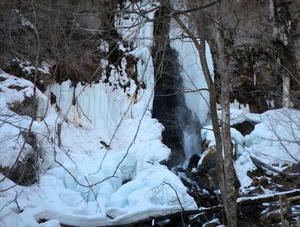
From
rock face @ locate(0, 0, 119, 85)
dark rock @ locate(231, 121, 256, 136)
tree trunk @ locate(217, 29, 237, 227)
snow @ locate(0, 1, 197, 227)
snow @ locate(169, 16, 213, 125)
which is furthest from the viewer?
snow @ locate(169, 16, 213, 125)

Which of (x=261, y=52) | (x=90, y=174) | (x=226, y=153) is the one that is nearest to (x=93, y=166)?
(x=90, y=174)

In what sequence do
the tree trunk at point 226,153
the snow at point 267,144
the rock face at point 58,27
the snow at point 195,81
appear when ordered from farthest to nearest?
1. the snow at point 195,81
2. the snow at point 267,144
3. the tree trunk at point 226,153
4. the rock face at point 58,27

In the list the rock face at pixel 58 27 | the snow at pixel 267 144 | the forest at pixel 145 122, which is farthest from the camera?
the snow at pixel 267 144

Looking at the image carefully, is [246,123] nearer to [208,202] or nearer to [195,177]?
[195,177]

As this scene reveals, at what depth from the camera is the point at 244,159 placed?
427 inches

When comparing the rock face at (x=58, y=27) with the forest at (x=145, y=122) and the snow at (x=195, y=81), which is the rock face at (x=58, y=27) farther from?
the snow at (x=195, y=81)

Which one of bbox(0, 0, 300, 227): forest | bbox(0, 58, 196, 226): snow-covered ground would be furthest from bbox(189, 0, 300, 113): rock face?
bbox(0, 58, 196, 226): snow-covered ground

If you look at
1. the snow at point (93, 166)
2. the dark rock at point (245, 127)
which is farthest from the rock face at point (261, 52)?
the snow at point (93, 166)

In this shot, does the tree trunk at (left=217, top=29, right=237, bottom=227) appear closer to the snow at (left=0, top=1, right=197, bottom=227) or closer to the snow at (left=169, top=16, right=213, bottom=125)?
the snow at (left=0, top=1, right=197, bottom=227)

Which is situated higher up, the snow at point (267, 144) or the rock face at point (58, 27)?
the rock face at point (58, 27)

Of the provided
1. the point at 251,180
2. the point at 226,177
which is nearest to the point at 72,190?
the point at 226,177

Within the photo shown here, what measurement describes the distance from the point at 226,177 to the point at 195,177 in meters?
4.18

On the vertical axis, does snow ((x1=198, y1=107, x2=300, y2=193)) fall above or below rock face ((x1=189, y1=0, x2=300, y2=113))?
below

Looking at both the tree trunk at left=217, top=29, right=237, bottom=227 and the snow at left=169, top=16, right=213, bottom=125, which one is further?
the snow at left=169, top=16, right=213, bottom=125
